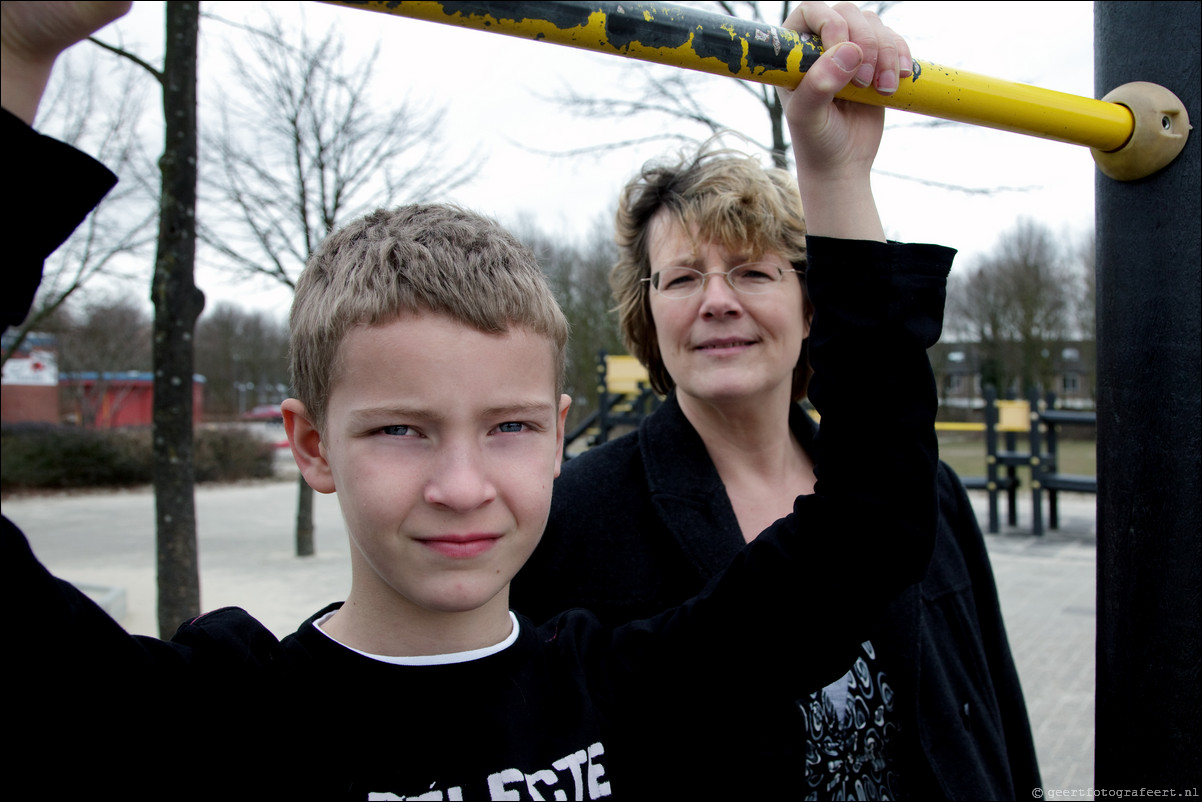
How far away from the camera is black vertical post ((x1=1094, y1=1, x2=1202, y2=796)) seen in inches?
40.6

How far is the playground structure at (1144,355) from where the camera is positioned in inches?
39.6

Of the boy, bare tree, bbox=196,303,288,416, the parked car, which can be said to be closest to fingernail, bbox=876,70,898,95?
the boy

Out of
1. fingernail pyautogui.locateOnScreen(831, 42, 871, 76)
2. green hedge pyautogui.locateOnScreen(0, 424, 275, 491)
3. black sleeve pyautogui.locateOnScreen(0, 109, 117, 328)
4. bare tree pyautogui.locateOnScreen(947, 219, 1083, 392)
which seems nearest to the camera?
black sleeve pyautogui.locateOnScreen(0, 109, 117, 328)

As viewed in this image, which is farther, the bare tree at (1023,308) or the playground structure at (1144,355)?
the bare tree at (1023,308)

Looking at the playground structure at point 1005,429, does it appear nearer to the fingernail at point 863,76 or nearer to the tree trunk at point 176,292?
the tree trunk at point 176,292

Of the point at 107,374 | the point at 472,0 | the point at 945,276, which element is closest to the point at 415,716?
the point at 472,0

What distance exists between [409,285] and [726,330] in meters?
0.78

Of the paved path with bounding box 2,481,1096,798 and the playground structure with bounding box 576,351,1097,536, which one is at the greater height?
the playground structure with bounding box 576,351,1097,536

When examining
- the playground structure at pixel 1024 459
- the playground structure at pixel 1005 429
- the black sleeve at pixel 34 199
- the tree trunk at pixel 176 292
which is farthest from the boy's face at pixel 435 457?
the playground structure at pixel 1024 459

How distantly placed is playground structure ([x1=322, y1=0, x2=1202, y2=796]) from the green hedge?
16.1 meters

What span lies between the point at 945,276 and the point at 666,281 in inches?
25.7

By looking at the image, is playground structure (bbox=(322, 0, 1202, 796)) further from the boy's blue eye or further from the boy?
the boy's blue eye

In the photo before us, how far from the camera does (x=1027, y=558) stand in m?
8.74

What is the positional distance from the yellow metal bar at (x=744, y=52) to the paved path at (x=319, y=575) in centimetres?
143
